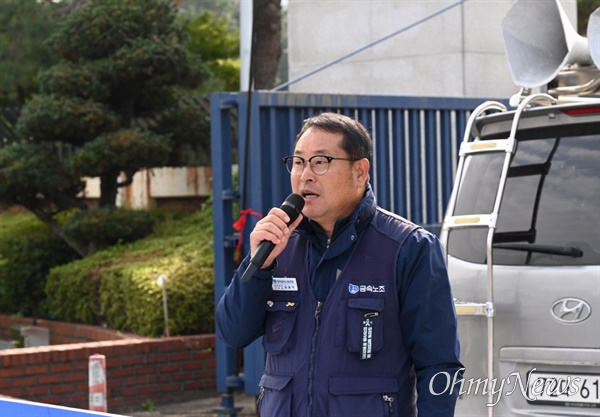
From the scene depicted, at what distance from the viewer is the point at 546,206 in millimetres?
5375

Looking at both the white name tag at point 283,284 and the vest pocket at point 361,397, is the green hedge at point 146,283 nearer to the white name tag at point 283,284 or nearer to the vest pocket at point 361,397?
the white name tag at point 283,284

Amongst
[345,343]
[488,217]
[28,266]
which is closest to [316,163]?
[345,343]

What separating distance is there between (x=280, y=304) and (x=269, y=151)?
478 centimetres

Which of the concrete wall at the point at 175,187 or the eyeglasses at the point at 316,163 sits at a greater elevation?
the concrete wall at the point at 175,187

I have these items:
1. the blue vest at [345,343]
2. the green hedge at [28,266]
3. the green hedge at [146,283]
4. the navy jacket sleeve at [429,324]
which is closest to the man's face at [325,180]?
the blue vest at [345,343]

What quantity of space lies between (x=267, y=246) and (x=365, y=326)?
16.2 inches

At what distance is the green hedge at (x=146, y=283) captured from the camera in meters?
10.5

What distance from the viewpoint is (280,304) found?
3771 mm

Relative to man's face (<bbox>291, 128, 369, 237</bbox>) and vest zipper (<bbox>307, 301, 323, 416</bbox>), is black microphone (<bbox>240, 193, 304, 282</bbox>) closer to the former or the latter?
man's face (<bbox>291, 128, 369, 237</bbox>)

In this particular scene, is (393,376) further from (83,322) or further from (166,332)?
(83,322)

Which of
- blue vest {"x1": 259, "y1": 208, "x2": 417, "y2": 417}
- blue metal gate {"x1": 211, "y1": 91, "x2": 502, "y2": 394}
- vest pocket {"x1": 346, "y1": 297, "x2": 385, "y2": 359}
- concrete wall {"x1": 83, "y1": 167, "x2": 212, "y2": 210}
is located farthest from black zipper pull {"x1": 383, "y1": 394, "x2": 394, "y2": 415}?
concrete wall {"x1": 83, "y1": 167, "x2": 212, "y2": 210}

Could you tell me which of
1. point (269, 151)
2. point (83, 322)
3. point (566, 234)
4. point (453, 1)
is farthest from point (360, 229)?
point (83, 322)

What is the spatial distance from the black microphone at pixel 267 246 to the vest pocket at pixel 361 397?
434 millimetres

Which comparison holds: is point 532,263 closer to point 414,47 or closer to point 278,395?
point 278,395
